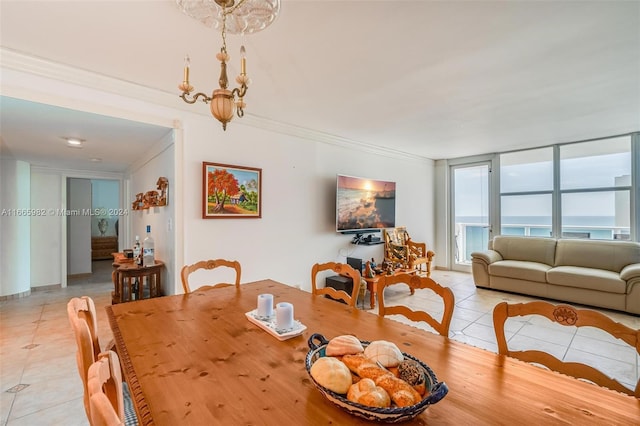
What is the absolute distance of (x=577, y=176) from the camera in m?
4.84

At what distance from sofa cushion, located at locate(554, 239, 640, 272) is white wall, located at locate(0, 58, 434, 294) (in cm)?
291

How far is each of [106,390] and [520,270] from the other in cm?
527

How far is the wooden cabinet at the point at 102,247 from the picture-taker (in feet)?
26.6

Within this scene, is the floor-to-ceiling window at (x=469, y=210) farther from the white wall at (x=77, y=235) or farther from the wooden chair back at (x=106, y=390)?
the white wall at (x=77, y=235)

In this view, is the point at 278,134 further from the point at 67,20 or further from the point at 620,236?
the point at 620,236

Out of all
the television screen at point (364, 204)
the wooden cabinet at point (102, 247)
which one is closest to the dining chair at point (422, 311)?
the television screen at point (364, 204)

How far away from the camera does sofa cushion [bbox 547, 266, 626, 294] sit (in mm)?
3641

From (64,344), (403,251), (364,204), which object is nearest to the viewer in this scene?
(64,344)

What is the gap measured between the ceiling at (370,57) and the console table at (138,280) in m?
1.51

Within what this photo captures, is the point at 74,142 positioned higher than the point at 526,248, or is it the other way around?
the point at 74,142

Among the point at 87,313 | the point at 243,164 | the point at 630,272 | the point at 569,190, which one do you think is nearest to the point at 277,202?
the point at 243,164

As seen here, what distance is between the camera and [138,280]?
3217mm

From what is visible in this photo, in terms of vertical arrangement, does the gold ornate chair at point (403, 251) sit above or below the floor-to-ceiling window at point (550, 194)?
below

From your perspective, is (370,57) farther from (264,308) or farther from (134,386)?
(134,386)
